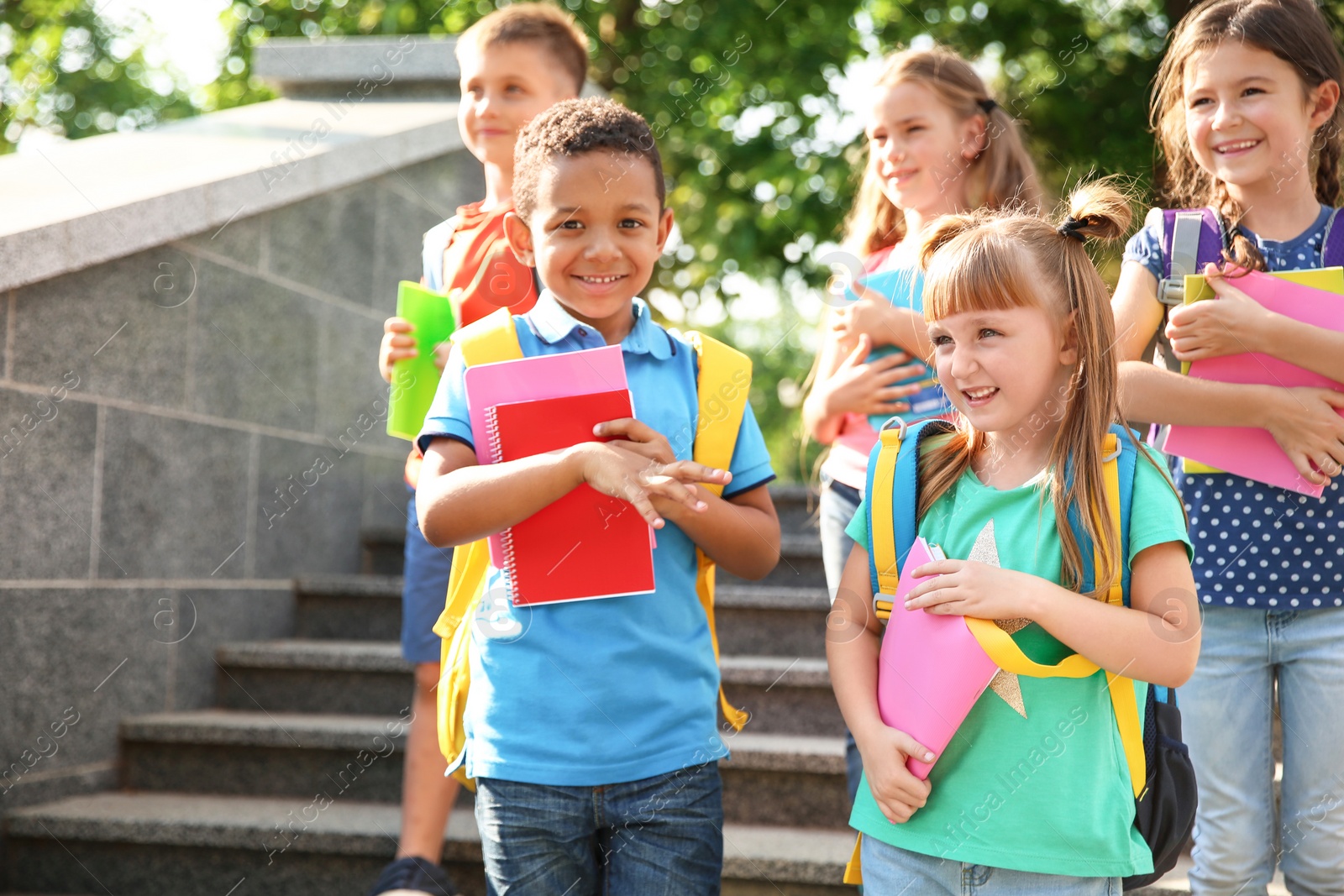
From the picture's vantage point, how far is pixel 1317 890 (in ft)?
6.51

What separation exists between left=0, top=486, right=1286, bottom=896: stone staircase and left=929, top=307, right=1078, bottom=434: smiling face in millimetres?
1420

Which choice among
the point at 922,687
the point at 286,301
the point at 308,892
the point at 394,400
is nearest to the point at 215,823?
the point at 308,892

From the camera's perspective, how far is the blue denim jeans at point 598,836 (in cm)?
175

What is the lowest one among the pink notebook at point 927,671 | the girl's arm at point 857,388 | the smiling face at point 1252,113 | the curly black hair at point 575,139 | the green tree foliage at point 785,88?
the pink notebook at point 927,671

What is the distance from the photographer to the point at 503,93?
2736 mm

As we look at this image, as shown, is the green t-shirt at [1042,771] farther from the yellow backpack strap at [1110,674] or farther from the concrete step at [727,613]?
the concrete step at [727,613]

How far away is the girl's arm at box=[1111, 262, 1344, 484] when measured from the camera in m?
1.95

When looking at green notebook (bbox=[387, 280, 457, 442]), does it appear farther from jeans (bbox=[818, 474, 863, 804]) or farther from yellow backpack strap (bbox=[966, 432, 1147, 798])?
yellow backpack strap (bbox=[966, 432, 1147, 798])

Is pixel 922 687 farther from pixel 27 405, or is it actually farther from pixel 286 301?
pixel 286 301

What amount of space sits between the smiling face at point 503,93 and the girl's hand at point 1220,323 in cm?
Result: 152

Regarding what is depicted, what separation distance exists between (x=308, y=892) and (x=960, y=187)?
2.36 metres

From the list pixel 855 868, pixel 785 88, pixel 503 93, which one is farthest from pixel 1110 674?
pixel 785 88

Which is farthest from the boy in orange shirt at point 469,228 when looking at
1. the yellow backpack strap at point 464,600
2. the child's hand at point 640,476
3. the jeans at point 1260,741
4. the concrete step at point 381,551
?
the concrete step at point 381,551

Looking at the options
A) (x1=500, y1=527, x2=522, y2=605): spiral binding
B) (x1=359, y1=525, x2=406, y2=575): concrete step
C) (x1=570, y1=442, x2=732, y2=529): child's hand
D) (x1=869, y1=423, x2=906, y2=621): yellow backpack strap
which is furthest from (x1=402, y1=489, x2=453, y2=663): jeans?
(x1=359, y1=525, x2=406, y2=575): concrete step
